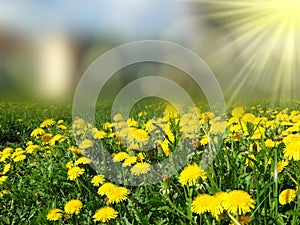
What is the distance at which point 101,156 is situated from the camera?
2.59 meters

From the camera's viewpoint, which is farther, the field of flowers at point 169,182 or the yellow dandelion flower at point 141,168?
the yellow dandelion flower at point 141,168

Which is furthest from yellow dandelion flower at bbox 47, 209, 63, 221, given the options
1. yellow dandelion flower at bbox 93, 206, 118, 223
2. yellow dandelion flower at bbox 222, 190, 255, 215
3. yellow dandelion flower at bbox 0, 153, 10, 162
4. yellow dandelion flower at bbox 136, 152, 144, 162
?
yellow dandelion flower at bbox 0, 153, 10, 162

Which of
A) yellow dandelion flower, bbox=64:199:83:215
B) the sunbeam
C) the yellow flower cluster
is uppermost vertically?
the sunbeam

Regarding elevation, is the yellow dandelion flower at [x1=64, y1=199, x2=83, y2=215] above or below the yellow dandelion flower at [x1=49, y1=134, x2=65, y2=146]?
below

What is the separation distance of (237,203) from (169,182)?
0.52 metres

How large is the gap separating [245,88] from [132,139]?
8.86 metres

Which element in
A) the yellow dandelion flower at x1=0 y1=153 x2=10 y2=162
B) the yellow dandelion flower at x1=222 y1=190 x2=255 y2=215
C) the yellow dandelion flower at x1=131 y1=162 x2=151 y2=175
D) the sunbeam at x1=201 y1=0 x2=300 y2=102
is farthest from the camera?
the sunbeam at x1=201 y1=0 x2=300 y2=102

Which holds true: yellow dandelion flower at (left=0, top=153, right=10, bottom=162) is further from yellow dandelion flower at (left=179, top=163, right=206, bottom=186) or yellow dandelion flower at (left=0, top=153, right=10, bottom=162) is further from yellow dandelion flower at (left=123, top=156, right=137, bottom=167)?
yellow dandelion flower at (left=179, top=163, right=206, bottom=186)

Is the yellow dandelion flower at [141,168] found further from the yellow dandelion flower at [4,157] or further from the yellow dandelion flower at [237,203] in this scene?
the yellow dandelion flower at [4,157]

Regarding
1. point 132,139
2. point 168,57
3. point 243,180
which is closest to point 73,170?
point 132,139

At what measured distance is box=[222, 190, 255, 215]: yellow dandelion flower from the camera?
113 centimetres

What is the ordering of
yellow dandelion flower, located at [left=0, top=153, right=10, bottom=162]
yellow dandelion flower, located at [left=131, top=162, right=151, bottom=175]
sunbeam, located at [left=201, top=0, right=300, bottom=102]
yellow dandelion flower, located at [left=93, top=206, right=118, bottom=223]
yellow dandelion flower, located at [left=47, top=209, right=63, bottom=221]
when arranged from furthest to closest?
sunbeam, located at [left=201, top=0, right=300, bottom=102] → yellow dandelion flower, located at [left=0, top=153, right=10, bottom=162] → yellow dandelion flower, located at [left=131, top=162, right=151, bottom=175] → yellow dandelion flower, located at [left=47, top=209, right=63, bottom=221] → yellow dandelion flower, located at [left=93, top=206, right=118, bottom=223]

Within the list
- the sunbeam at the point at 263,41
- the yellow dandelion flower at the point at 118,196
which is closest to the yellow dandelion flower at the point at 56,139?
the yellow dandelion flower at the point at 118,196

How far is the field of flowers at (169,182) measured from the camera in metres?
1.35
